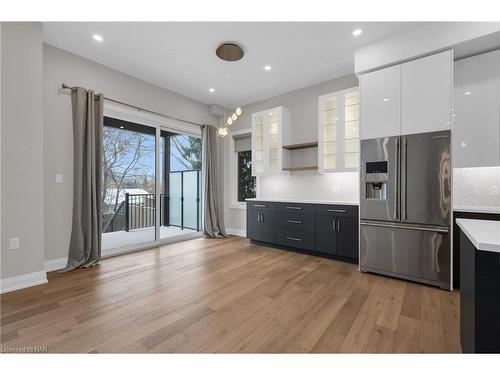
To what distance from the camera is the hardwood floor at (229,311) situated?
1.59 m

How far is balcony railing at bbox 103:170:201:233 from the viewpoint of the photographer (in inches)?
155

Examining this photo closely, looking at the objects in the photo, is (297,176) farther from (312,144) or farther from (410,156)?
(410,156)

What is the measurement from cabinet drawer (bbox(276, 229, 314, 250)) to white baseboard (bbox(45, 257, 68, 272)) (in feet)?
10.8

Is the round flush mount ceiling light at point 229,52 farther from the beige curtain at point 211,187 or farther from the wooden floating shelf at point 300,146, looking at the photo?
the beige curtain at point 211,187

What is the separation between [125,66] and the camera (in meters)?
3.54

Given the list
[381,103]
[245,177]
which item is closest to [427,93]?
[381,103]

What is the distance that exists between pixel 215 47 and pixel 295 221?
298 centimetres

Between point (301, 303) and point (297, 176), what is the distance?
2721 mm

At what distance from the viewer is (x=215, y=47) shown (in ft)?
10.1

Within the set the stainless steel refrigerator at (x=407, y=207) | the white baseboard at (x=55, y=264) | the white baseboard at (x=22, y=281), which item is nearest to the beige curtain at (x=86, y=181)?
the white baseboard at (x=55, y=264)

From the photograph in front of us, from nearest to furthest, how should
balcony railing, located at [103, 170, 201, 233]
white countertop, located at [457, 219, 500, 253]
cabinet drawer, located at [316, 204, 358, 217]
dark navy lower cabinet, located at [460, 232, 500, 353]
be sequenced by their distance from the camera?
white countertop, located at [457, 219, 500, 253], dark navy lower cabinet, located at [460, 232, 500, 353], cabinet drawer, located at [316, 204, 358, 217], balcony railing, located at [103, 170, 201, 233]

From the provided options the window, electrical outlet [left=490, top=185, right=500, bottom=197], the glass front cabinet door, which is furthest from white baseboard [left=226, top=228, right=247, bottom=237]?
electrical outlet [left=490, top=185, right=500, bottom=197]

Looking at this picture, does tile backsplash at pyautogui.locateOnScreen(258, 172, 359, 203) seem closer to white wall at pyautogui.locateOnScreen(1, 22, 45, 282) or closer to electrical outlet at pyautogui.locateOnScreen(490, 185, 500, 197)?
electrical outlet at pyautogui.locateOnScreen(490, 185, 500, 197)
